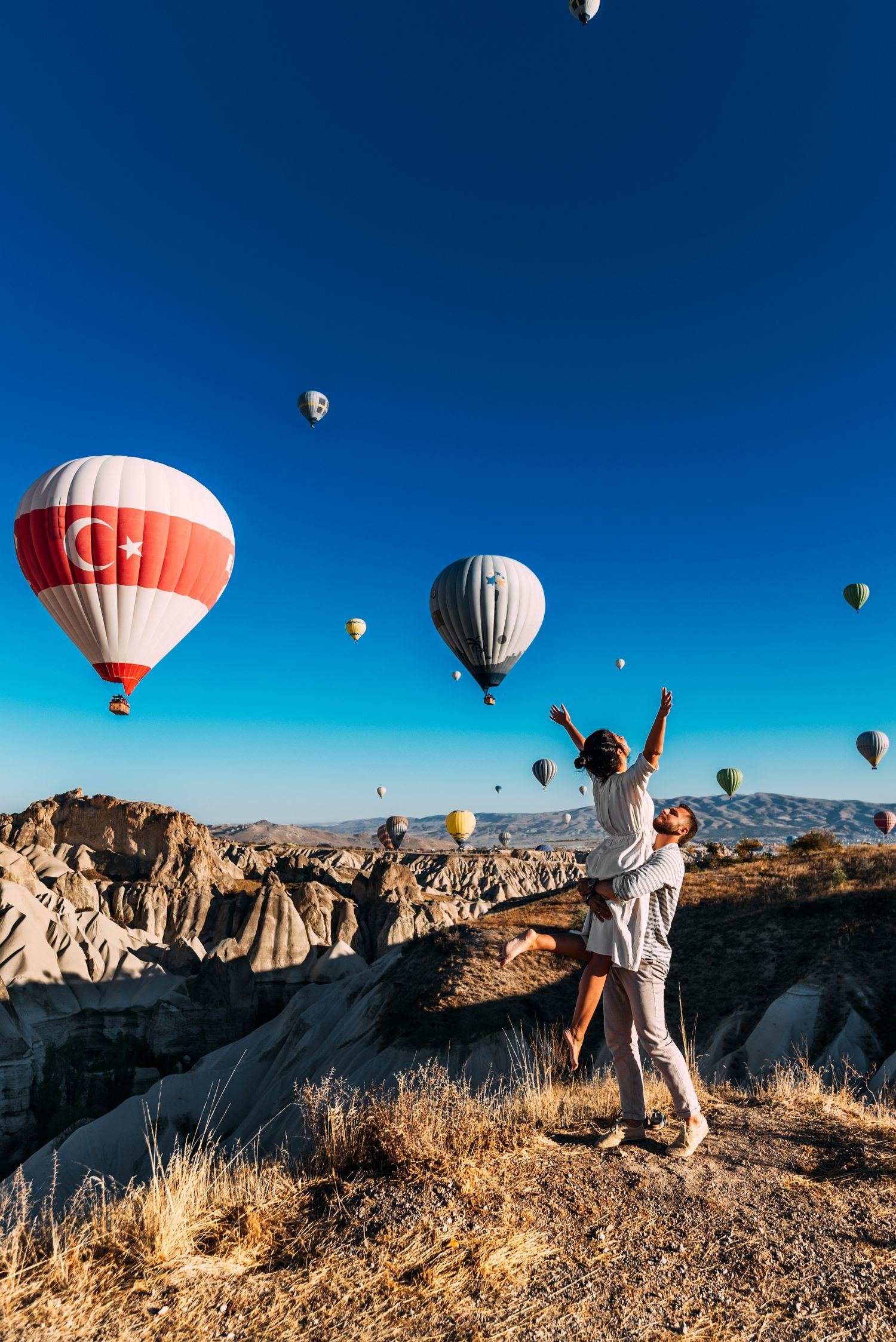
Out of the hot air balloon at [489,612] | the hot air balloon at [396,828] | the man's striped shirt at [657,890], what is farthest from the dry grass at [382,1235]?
the hot air balloon at [396,828]

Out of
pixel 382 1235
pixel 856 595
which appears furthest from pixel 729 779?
pixel 382 1235

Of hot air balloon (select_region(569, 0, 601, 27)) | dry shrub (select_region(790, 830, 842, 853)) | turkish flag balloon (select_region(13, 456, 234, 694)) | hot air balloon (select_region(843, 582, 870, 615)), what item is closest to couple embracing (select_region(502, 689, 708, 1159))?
turkish flag balloon (select_region(13, 456, 234, 694))

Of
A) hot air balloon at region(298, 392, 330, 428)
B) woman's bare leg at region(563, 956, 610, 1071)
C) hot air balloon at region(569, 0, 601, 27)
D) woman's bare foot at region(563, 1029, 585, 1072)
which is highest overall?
hot air balloon at region(569, 0, 601, 27)

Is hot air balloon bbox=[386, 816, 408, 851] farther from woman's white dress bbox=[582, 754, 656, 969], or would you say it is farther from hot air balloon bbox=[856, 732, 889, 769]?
woman's white dress bbox=[582, 754, 656, 969]

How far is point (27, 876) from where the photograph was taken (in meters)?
53.1

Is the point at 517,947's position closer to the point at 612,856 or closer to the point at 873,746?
the point at 612,856

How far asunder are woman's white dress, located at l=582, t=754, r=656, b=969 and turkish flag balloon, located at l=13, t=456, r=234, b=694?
19.2 meters

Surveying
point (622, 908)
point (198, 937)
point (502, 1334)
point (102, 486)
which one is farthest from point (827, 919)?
point (198, 937)

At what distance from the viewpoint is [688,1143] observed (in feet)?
13.7

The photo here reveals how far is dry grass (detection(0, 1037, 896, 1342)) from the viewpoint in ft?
9.47

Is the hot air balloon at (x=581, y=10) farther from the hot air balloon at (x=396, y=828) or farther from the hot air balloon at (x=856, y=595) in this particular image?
the hot air balloon at (x=396, y=828)

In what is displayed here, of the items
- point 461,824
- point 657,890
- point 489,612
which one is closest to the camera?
point 657,890

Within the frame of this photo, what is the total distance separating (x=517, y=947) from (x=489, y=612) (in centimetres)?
2239

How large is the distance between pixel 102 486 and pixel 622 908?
20.5 meters
